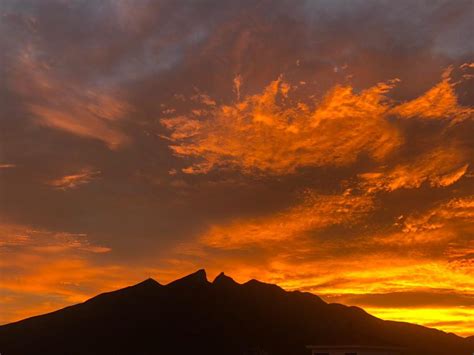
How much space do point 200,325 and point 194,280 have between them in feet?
105

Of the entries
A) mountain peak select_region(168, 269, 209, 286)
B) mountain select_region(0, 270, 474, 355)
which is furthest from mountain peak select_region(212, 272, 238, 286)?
mountain peak select_region(168, 269, 209, 286)

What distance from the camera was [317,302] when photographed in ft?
621

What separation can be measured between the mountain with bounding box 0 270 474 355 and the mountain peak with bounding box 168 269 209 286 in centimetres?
35

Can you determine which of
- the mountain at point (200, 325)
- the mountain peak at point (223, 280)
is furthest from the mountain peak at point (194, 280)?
the mountain peak at point (223, 280)

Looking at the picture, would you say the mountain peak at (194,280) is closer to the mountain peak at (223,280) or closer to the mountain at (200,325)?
the mountain at (200,325)

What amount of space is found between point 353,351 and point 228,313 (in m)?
112

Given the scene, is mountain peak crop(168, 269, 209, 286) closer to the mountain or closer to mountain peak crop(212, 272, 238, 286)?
the mountain

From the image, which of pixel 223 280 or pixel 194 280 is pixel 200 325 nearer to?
pixel 194 280

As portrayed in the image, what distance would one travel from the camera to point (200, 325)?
508 feet

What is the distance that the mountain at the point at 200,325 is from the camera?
139 metres

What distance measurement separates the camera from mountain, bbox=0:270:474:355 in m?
139

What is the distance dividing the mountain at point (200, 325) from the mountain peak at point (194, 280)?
0.35 meters

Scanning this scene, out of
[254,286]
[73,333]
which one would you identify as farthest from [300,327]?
[73,333]

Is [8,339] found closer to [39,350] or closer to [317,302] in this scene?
[39,350]
